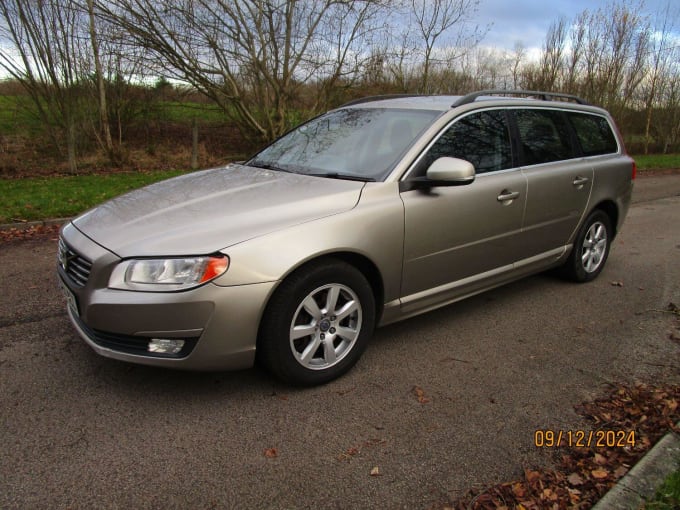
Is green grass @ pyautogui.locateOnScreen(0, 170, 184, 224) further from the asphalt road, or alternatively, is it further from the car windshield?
the car windshield

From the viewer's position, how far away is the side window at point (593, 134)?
478cm

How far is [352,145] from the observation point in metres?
3.72

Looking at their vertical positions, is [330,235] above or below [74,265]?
above

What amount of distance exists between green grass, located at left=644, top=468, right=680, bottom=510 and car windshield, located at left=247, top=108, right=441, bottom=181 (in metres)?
2.14

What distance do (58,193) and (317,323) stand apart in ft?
25.0

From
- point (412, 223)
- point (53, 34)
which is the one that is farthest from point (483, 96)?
point (53, 34)

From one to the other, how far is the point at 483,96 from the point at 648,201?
8.27m

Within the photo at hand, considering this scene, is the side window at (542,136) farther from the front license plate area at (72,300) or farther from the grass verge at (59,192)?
the grass verge at (59,192)

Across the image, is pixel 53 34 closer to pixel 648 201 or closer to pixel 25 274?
pixel 25 274

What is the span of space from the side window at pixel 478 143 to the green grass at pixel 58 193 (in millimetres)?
5804

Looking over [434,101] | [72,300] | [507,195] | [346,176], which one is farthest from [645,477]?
[72,300]

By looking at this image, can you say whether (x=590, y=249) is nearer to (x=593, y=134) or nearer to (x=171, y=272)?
(x=593, y=134)

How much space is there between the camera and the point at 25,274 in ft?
16.1
